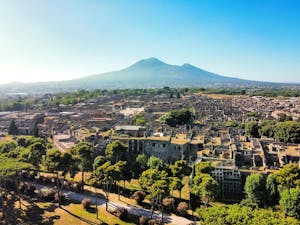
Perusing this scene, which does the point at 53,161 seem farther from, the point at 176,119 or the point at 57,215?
the point at 176,119

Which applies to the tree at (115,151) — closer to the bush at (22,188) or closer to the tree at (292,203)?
the bush at (22,188)

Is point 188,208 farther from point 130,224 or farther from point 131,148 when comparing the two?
point 131,148

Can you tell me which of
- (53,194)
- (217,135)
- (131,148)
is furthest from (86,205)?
(217,135)

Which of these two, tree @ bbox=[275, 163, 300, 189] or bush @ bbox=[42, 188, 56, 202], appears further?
bush @ bbox=[42, 188, 56, 202]

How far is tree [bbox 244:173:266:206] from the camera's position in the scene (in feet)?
94.9

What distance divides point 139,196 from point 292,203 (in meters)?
14.6

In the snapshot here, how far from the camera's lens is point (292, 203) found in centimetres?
2542

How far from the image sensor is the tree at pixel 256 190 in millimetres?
28938

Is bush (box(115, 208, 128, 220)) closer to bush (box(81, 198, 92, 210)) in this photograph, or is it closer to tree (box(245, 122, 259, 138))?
bush (box(81, 198, 92, 210))

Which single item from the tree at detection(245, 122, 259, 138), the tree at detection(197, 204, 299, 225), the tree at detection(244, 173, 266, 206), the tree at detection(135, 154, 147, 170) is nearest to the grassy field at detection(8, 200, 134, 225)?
the tree at detection(197, 204, 299, 225)

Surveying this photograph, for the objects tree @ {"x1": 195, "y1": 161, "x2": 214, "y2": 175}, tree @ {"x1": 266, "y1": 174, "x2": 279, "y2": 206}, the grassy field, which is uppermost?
tree @ {"x1": 195, "y1": 161, "x2": 214, "y2": 175}

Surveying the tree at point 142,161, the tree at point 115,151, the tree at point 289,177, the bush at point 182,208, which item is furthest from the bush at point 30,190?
the tree at point 289,177

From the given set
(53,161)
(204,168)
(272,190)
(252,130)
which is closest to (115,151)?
(53,161)

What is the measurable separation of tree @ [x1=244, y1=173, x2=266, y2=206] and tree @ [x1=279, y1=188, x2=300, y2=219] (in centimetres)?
285
